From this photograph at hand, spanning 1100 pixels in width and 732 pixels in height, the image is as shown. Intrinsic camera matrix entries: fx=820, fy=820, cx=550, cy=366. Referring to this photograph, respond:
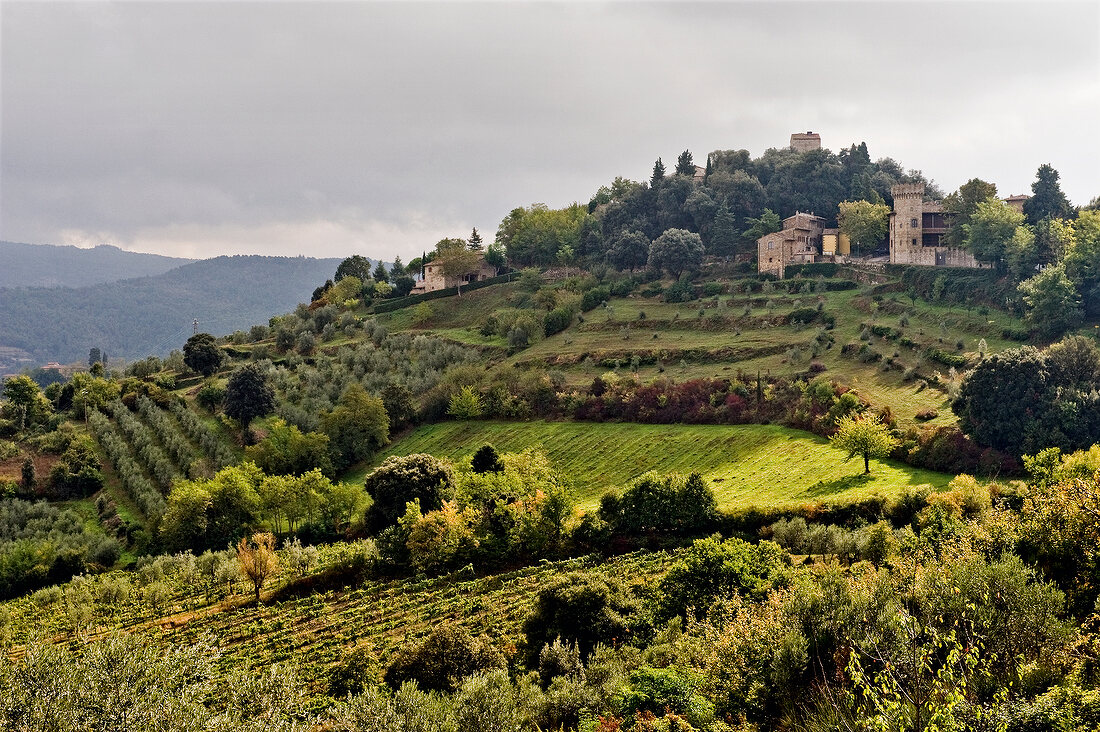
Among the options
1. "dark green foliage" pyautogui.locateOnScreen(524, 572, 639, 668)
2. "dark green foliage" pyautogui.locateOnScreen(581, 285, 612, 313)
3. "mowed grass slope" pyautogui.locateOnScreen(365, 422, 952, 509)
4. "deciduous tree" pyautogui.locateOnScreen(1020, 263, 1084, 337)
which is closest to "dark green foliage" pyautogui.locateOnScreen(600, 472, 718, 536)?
"mowed grass slope" pyautogui.locateOnScreen(365, 422, 952, 509)

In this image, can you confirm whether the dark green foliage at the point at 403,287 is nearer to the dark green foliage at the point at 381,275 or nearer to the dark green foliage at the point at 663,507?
the dark green foliage at the point at 381,275

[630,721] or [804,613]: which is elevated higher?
[804,613]

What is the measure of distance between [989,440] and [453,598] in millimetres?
31728

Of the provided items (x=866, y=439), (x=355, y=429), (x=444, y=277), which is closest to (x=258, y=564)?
(x=355, y=429)

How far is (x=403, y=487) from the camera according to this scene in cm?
5238

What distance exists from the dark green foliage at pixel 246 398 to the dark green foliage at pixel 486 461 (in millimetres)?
27109

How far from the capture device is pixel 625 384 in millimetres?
66938

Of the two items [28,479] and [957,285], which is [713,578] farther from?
[957,285]

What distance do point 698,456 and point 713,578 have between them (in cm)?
2274

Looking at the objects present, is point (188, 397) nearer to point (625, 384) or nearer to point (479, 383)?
point (479, 383)

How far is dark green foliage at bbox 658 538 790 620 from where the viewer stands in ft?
107

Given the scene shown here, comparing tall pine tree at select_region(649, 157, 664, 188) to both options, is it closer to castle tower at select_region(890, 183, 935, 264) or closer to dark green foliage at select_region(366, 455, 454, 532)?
castle tower at select_region(890, 183, 935, 264)

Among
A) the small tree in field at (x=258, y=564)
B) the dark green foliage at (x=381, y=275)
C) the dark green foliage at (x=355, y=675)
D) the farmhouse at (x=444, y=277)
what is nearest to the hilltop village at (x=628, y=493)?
the dark green foliage at (x=355, y=675)

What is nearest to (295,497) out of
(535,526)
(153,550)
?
(153,550)
